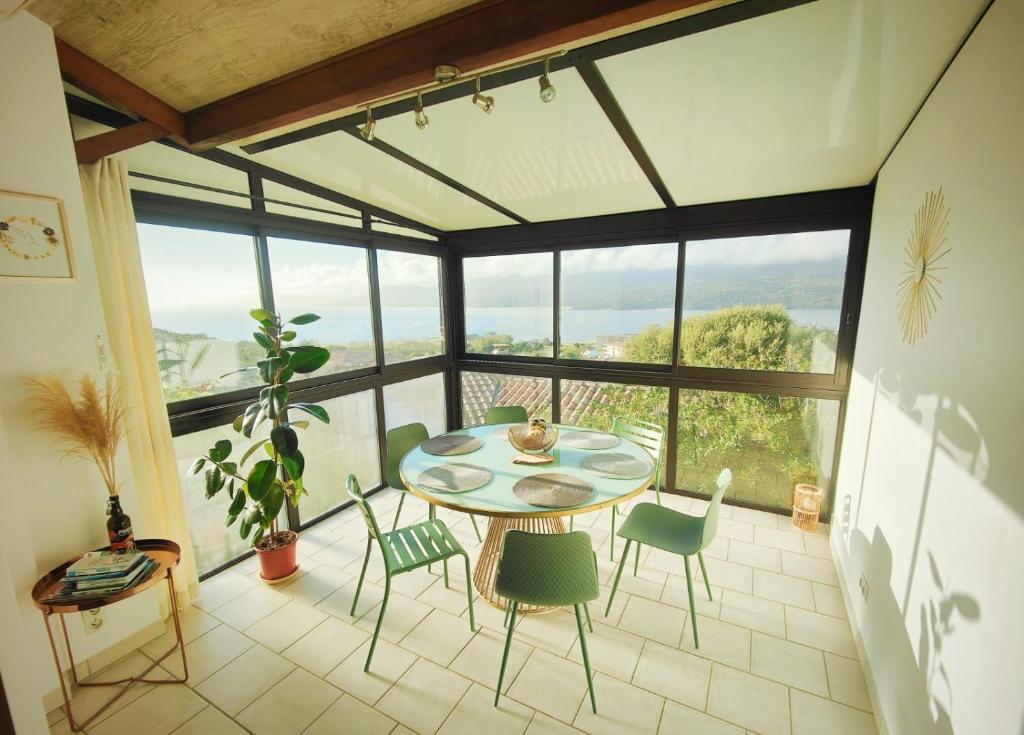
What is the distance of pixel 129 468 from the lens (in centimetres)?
217

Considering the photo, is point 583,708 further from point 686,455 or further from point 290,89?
point 290,89

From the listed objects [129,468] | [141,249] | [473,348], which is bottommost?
[129,468]

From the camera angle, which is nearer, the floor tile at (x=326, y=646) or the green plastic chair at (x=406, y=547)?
the green plastic chair at (x=406, y=547)

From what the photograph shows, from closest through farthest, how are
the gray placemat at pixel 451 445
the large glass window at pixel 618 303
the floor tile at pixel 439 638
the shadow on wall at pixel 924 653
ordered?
1. the shadow on wall at pixel 924 653
2. the floor tile at pixel 439 638
3. the gray placemat at pixel 451 445
4. the large glass window at pixel 618 303

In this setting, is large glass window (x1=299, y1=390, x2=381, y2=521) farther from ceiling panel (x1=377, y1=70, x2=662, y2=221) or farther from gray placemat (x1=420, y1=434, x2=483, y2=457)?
ceiling panel (x1=377, y1=70, x2=662, y2=221)

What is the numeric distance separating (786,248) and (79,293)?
4.35 metres

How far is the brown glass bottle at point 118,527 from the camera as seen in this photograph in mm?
1990

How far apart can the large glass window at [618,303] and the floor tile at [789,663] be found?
2.16 metres

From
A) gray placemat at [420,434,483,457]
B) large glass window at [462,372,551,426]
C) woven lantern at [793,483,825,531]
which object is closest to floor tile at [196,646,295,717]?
gray placemat at [420,434,483,457]

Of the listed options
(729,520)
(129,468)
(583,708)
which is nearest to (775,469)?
(729,520)

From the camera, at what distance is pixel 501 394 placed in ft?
15.4

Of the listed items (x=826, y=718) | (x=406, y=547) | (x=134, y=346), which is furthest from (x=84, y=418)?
(x=826, y=718)

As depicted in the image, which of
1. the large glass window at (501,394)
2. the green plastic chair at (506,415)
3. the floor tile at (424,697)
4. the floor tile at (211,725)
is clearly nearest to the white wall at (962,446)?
the floor tile at (424,697)

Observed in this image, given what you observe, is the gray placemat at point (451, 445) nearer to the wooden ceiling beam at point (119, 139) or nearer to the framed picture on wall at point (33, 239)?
the framed picture on wall at point (33, 239)
